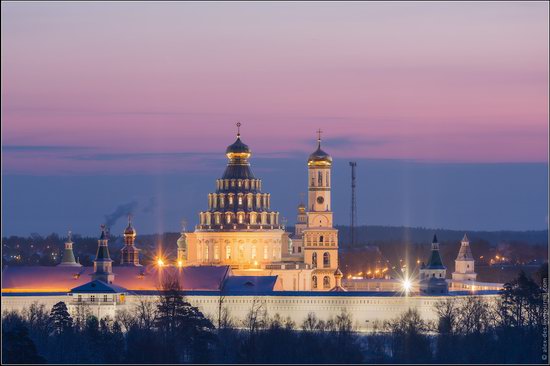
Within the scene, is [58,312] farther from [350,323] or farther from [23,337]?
[23,337]

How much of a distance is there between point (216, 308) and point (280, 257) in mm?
9561

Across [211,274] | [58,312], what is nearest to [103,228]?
[211,274]

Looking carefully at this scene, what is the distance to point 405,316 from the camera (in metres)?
108

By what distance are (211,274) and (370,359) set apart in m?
25.4

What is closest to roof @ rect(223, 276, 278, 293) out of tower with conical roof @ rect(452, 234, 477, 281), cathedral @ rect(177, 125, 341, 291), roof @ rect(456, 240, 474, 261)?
cathedral @ rect(177, 125, 341, 291)

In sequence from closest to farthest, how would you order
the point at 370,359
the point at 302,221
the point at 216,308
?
the point at 370,359 → the point at 216,308 → the point at 302,221

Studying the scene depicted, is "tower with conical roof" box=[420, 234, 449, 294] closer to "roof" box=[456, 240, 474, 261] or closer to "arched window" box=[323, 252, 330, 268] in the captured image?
"arched window" box=[323, 252, 330, 268]

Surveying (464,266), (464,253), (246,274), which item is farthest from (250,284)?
(464,253)

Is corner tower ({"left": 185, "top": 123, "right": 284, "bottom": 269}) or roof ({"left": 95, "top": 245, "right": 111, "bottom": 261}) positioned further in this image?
corner tower ({"left": 185, "top": 123, "right": 284, "bottom": 269})

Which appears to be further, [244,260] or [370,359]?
[244,260]

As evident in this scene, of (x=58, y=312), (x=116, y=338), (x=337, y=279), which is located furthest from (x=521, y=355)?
(x=337, y=279)

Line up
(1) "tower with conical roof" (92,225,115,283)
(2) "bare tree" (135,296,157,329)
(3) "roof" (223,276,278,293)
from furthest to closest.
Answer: (1) "tower with conical roof" (92,225,115,283)
(3) "roof" (223,276,278,293)
(2) "bare tree" (135,296,157,329)

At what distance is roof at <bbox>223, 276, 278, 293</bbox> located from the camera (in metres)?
114

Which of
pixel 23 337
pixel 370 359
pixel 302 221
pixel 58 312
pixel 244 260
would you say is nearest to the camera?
pixel 23 337
